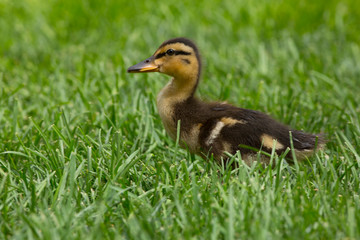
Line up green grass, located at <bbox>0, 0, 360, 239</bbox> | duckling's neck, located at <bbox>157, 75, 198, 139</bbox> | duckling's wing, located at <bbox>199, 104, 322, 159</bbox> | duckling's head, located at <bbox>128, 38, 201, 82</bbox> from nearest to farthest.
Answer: green grass, located at <bbox>0, 0, 360, 239</bbox> < duckling's wing, located at <bbox>199, 104, 322, 159</bbox> < duckling's neck, located at <bbox>157, 75, 198, 139</bbox> < duckling's head, located at <bbox>128, 38, 201, 82</bbox>

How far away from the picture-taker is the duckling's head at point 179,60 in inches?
161

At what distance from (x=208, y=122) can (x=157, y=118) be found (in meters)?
0.98

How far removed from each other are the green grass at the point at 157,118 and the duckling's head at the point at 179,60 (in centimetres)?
34

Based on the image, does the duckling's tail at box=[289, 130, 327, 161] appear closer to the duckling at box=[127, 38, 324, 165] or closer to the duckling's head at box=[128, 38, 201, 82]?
the duckling at box=[127, 38, 324, 165]

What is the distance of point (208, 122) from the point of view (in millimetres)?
3713

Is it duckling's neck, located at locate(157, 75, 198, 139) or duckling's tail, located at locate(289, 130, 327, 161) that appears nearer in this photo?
duckling's tail, located at locate(289, 130, 327, 161)

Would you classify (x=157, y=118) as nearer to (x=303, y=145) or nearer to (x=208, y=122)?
(x=208, y=122)

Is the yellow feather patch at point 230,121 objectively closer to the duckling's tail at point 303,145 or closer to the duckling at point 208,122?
the duckling at point 208,122

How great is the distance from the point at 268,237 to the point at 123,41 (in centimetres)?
445

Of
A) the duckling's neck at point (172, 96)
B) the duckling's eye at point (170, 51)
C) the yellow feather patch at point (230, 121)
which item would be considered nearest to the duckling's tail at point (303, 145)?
the yellow feather patch at point (230, 121)

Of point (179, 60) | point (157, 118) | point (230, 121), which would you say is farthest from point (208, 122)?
point (157, 118)

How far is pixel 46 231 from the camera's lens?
8.62 feet

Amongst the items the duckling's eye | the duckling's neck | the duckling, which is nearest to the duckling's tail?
the duckling

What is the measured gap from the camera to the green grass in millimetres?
2865
